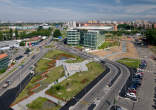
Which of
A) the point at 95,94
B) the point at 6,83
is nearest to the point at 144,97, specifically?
the point at 95,94

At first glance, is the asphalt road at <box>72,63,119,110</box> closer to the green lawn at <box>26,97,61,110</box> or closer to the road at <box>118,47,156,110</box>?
the green lawn at <box>26,97,61,110</box>

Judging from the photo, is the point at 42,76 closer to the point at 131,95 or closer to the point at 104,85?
the point at 104,85

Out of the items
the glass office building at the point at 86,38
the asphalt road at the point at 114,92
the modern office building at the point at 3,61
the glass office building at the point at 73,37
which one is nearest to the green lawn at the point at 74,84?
the asphalt road at the point at 114,92

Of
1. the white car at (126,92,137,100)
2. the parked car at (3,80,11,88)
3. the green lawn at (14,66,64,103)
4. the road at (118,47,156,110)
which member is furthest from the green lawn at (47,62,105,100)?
the parked car at (3,80,11,88)

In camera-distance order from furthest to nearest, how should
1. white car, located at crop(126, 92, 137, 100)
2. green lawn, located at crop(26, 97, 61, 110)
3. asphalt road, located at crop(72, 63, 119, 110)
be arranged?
white car, located at crop(126, 92, 137, 100)
asphalt road, located at crop(72, 63, 119, 110)
green lawn, located at crop(26, 97, 61, 110)

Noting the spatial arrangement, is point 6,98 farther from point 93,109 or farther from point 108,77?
point 108,77

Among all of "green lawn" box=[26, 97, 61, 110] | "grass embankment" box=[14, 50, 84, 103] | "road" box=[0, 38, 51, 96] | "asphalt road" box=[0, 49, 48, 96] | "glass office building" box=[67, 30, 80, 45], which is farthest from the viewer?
"glass office building" box=[67, 30, 80, 45]

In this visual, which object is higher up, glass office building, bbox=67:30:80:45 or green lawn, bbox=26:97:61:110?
glass office building, bbox=67:30:80:45
